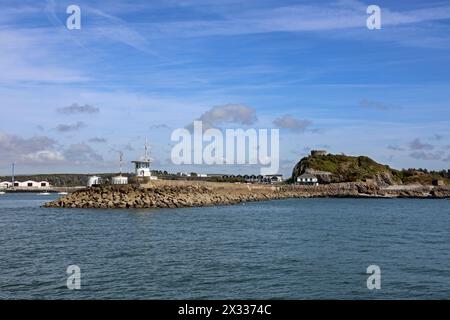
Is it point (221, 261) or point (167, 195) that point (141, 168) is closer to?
point (167, 195)

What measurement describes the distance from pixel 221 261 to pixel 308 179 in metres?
169

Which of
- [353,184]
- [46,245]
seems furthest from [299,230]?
[353,184]

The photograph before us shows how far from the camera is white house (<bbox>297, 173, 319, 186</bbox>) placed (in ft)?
633

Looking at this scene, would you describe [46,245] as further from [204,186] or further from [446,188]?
[446,188]

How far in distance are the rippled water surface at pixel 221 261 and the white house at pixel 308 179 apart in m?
144

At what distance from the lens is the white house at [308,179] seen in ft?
633

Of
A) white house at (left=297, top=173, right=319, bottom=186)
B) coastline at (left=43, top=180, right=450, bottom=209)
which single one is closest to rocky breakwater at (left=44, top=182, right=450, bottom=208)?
coastline at (left=43, top=180, right=450, bottom=209)

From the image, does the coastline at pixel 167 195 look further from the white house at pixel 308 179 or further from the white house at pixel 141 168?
the white house at pixel 308 179

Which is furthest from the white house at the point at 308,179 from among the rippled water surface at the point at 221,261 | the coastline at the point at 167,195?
the rippled water surface at the point at 221,261

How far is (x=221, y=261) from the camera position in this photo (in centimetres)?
2866

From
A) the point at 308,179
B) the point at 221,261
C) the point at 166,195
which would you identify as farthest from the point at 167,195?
the point at 308,179

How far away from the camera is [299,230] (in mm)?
48281

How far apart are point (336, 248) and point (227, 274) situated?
40.4 feet
